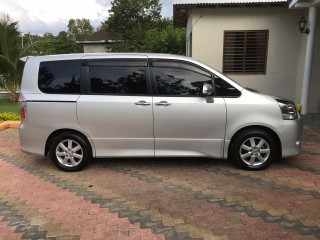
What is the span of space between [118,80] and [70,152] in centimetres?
138

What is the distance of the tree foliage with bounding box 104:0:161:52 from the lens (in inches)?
1316

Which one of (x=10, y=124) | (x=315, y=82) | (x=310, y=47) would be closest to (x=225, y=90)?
(x=310, y=47)

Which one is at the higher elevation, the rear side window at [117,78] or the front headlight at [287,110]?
the rear side window at [117,78]

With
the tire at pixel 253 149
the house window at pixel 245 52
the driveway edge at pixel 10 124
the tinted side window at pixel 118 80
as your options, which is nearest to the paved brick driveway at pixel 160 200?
the tire at pixel 253 149

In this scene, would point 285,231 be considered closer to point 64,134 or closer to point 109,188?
point 109,188

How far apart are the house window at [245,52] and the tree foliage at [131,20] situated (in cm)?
2400

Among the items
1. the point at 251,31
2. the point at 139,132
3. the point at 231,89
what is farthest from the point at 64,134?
the point at 251,31

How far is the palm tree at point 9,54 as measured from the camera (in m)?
12.9

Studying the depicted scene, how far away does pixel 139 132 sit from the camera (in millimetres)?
5141

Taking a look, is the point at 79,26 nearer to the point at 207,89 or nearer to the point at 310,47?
the point at 310,47

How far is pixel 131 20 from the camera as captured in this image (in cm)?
3494

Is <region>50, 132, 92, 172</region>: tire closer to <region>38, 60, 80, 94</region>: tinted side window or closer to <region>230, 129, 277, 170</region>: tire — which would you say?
<region>38, 60, 80, 94</region>: tinted side window

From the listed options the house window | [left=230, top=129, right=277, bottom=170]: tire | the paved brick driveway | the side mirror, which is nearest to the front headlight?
[left=230, top=129, right=277, bottom=170]: tire

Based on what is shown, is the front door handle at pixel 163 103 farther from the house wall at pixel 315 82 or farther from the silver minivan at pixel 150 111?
the house wall at pixel 315 82
